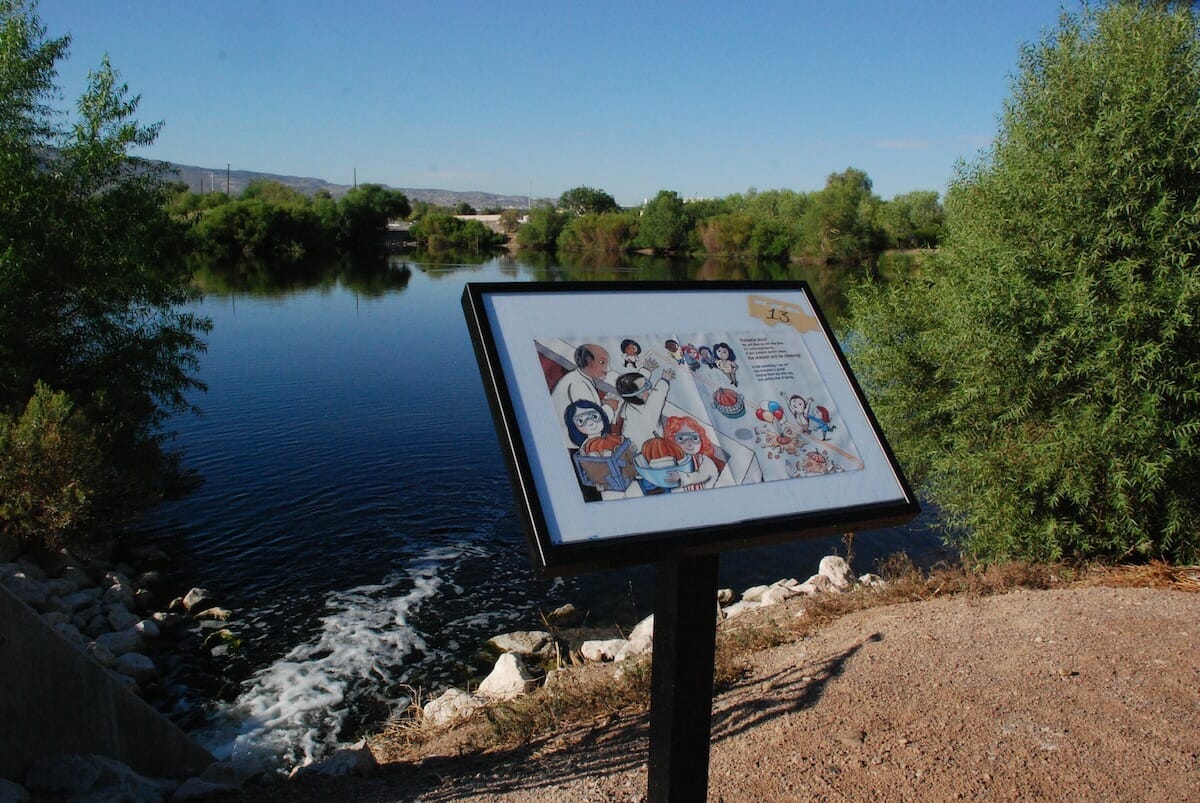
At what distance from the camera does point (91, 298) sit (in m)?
13.7

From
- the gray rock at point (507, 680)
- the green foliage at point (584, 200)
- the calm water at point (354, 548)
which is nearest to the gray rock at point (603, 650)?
Result: the gray rock at point (507, 680)

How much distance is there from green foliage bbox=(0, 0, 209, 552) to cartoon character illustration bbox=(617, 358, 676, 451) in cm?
1129

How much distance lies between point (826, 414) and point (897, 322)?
9455mm

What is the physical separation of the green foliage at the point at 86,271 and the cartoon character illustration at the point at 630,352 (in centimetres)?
1123

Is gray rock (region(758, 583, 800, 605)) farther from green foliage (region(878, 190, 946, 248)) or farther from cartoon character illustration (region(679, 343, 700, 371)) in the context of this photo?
green foliage (region(878, 190, 946, 248))

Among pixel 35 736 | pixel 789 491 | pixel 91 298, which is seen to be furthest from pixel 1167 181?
pixel 91 298

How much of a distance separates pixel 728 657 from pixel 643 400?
3.90 meters

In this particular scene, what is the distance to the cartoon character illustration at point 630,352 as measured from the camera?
263 cm

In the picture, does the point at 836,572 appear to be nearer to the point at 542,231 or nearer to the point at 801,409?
the point at 801,409

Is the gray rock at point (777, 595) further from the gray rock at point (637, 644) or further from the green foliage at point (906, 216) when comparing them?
the green foliage at point (906, 216)

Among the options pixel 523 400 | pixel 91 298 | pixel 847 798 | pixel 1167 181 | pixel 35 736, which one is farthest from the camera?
pixel 91 298

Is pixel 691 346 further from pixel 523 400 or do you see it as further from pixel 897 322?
pixel 897 322

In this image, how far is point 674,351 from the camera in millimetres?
2750

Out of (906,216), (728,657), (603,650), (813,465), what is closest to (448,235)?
(906,216)
